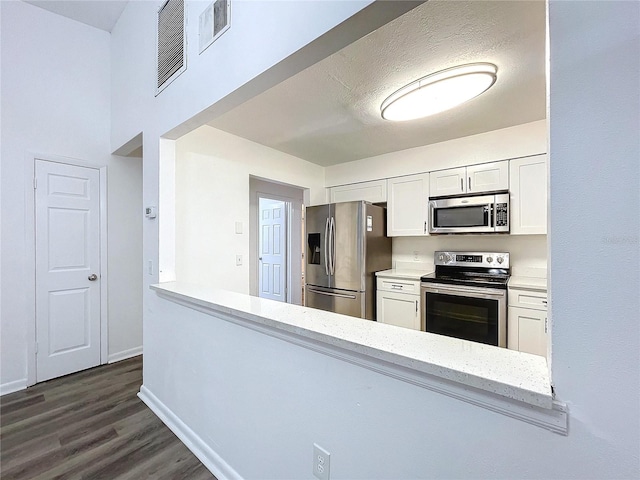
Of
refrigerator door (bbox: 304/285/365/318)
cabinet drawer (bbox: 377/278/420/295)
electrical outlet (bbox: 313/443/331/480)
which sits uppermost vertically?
cabinet drawer (bbox: 377/278/420/295)

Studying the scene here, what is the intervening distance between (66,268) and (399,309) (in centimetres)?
335

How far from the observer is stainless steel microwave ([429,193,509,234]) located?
2.75 m

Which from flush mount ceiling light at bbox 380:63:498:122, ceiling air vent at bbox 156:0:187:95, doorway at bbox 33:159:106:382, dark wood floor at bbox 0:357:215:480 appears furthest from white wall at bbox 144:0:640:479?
doorway at bbox 33:159:106:382

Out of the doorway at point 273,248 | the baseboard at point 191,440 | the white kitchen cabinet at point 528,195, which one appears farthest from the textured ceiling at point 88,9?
the white kitchen cabinet at point 528,195

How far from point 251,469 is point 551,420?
131 centimetres

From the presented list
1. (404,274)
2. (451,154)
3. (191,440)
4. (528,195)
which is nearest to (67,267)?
(191,440)

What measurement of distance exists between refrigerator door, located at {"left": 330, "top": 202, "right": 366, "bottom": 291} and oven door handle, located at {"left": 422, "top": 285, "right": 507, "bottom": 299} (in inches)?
28.8

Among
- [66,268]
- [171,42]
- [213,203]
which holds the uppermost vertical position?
[171,42]

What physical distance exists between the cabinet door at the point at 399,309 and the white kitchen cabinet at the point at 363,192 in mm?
1206

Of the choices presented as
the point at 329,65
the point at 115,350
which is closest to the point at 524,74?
the point at 329,65

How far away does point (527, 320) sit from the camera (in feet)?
7.92

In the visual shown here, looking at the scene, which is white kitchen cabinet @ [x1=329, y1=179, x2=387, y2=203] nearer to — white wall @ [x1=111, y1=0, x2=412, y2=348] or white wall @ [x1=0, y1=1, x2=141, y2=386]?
white wall @ [x1=111, y1=0, x2=412, y2=348]

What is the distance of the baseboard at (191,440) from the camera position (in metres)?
1.48

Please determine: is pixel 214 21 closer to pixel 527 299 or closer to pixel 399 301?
pixel 399 301
